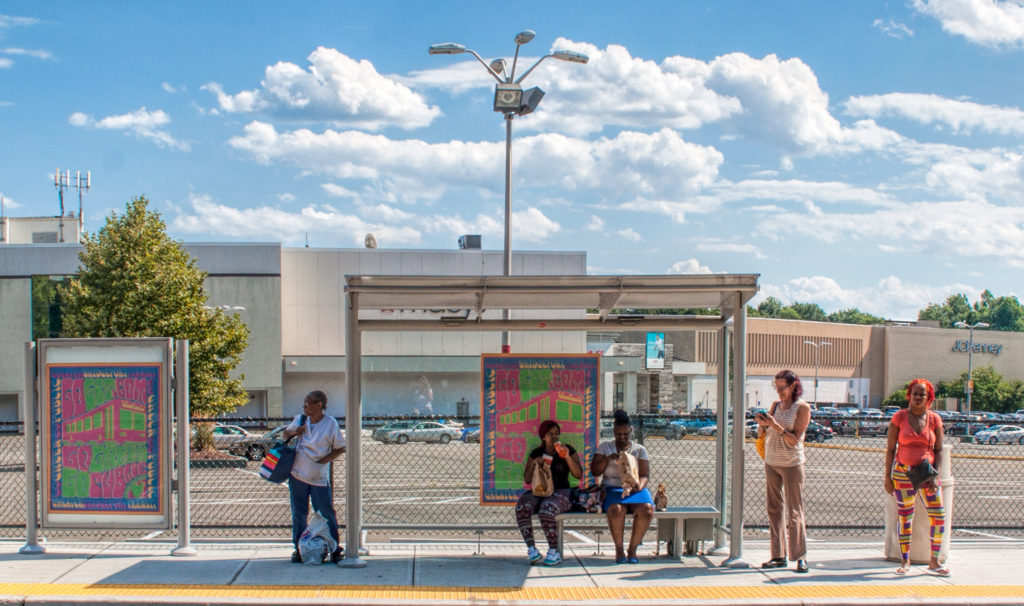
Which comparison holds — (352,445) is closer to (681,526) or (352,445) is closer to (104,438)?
(104,438)

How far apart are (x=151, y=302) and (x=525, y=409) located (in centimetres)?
2127

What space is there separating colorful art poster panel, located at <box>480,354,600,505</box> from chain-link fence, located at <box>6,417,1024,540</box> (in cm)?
61

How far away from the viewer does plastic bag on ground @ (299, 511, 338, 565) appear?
8.13m

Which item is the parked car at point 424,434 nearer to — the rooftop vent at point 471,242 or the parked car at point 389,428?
the parked car at point 389,428

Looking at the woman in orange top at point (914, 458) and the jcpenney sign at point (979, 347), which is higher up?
the woman in orange top at point (914, 458)

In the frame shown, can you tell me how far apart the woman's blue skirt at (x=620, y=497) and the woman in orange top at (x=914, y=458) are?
85.2 inches

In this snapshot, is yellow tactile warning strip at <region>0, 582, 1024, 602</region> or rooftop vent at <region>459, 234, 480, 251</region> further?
rooftop vent at <region>459, 234, 480, 251</region>

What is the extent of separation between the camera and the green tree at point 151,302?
27125 mm

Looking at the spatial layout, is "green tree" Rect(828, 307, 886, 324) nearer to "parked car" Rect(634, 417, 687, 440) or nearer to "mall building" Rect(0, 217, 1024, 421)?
"mall building" Rect(0, 217, 1024, 421)

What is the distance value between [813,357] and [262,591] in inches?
3141

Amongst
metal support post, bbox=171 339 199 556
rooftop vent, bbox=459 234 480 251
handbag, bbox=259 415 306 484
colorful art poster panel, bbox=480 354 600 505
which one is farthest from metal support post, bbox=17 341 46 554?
rooftop vent, bbox=459 234 480 251

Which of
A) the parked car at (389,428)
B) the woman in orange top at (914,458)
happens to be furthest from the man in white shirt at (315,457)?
the woman in orange top at (914,458)

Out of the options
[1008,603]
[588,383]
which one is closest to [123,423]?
[588,383]

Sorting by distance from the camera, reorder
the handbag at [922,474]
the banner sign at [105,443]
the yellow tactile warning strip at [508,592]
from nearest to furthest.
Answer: the yellow tactile warning strip at [508,592]
the handbag at [922,474]
the banner sign at [105,443]
